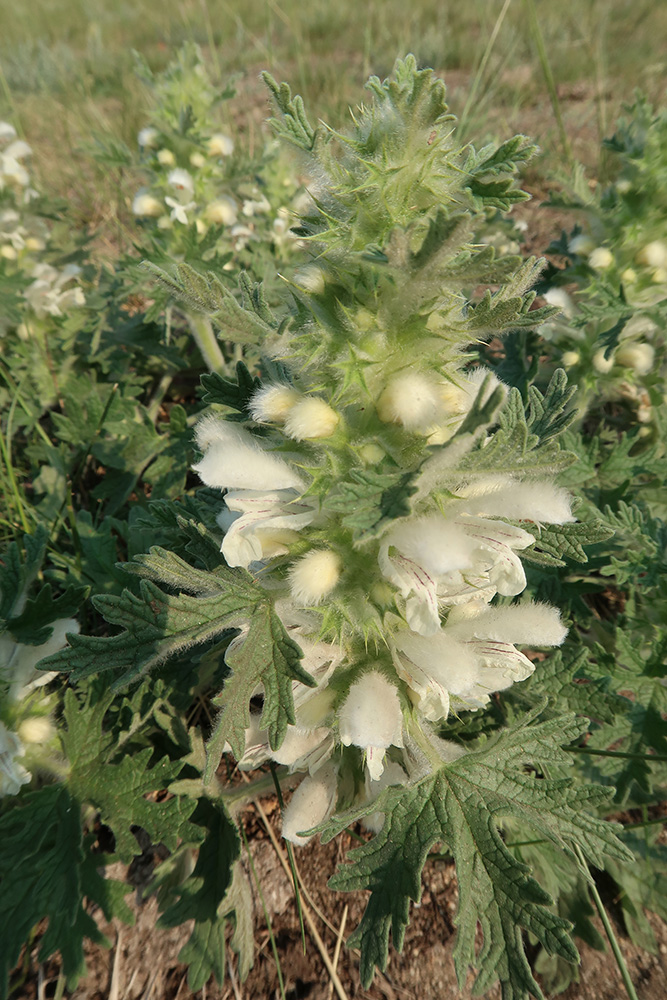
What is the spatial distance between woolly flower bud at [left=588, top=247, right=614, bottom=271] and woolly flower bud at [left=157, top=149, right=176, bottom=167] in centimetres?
215

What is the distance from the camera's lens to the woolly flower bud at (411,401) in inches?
46.8

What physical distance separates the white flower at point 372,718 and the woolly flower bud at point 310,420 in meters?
0.59

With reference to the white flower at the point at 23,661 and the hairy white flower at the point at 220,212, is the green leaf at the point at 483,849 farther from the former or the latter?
the hairy white flower at the point at 220,212

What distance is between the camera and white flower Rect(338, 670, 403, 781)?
1.33 meters

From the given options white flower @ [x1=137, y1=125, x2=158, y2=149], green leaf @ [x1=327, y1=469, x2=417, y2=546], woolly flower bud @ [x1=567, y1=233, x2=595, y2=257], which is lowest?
woolly flower bud @ [x1=567, y1=233, x2=595, y2=257]

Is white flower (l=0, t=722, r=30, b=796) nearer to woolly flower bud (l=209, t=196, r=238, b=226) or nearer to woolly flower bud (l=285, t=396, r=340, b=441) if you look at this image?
woolly flower bud (l=285, t=396, r=340, b=441)

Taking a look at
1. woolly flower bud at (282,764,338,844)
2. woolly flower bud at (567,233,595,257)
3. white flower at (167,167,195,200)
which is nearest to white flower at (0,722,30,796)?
woolly flower bud at (282,764,338,844)

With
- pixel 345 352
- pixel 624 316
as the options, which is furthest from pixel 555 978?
pixel 624 316

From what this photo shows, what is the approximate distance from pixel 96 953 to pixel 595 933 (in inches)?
69.6

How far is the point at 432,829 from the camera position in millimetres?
1380

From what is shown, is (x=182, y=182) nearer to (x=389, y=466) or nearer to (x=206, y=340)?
(x=206, y=340)

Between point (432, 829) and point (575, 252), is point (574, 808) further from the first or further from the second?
point (575, 252)

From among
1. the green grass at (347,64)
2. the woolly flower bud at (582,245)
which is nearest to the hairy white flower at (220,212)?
the green grass at (347,64)

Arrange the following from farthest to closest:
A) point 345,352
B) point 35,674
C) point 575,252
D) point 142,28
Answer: point 142,28 < point 575,252 < point 35,674 < point 345,352
